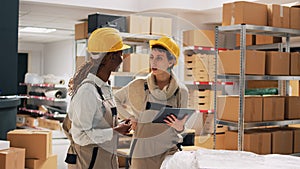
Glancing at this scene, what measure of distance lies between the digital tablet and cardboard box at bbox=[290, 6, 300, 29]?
264 centimetres

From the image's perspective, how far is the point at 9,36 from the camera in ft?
13.5

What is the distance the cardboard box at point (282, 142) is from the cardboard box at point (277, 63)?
1.94ft

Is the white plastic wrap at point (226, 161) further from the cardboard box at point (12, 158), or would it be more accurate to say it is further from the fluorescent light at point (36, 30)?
the fluorescent light at point (36, 30)

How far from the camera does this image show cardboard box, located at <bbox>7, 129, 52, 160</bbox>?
10.2 ft

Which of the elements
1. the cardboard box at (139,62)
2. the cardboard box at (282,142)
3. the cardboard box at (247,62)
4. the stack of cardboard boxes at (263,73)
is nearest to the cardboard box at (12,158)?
the cardboard box at (139,62)

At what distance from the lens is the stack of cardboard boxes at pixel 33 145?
10.2ft

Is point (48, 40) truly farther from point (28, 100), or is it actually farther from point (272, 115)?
point (272, 115)

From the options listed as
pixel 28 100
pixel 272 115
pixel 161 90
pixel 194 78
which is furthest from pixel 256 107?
pixel 28 100

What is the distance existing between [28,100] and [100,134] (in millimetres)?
7385

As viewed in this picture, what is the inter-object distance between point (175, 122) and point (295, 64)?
2.70 metres

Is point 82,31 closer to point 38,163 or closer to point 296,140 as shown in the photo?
point 38,163

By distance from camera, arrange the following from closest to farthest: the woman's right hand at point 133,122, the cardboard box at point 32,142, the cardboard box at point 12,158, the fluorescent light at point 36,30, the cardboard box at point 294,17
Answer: the woman's right hand at point 133,122 < the cardboard box at point 12,158 < the cardboard box at point 32,142 < the cardboard box at point 294,17 < the fluorescent light at point 36,30

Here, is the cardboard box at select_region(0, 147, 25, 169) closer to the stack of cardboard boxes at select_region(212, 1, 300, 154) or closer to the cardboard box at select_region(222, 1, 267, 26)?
the stack of cardboard boxes at select_region(212, 1, 300, 154)

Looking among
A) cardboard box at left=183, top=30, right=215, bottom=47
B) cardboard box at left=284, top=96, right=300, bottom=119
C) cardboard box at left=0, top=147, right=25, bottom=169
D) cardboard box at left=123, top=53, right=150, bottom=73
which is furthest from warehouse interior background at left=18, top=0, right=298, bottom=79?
cardboard box at left=0, top=147, right=25, bottom=169
